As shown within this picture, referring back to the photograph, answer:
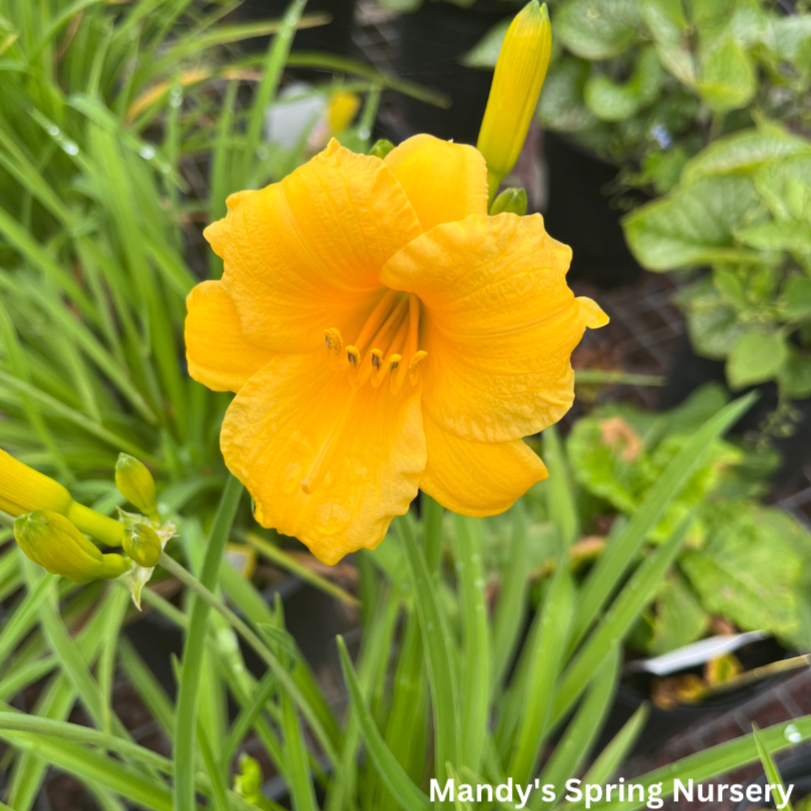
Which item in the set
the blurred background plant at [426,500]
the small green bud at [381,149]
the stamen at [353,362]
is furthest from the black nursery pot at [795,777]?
the small green bud at [381,149]

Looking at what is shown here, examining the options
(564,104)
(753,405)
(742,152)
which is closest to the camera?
(742,152)

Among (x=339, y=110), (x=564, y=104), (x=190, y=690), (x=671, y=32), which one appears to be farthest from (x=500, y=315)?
(x=564, y=104)

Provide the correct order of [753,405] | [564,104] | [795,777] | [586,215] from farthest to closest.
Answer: [586,215] < [564,104] < [753,405] < [795,777]

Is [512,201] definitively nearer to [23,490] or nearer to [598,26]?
[23,490]

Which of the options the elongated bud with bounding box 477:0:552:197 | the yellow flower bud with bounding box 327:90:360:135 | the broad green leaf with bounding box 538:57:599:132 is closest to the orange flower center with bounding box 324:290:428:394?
the elongated bud with bounding box 477:0:552:197

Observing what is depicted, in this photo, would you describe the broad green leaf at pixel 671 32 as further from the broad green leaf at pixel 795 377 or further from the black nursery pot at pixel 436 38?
the broad green leaf at pixel 795 377
